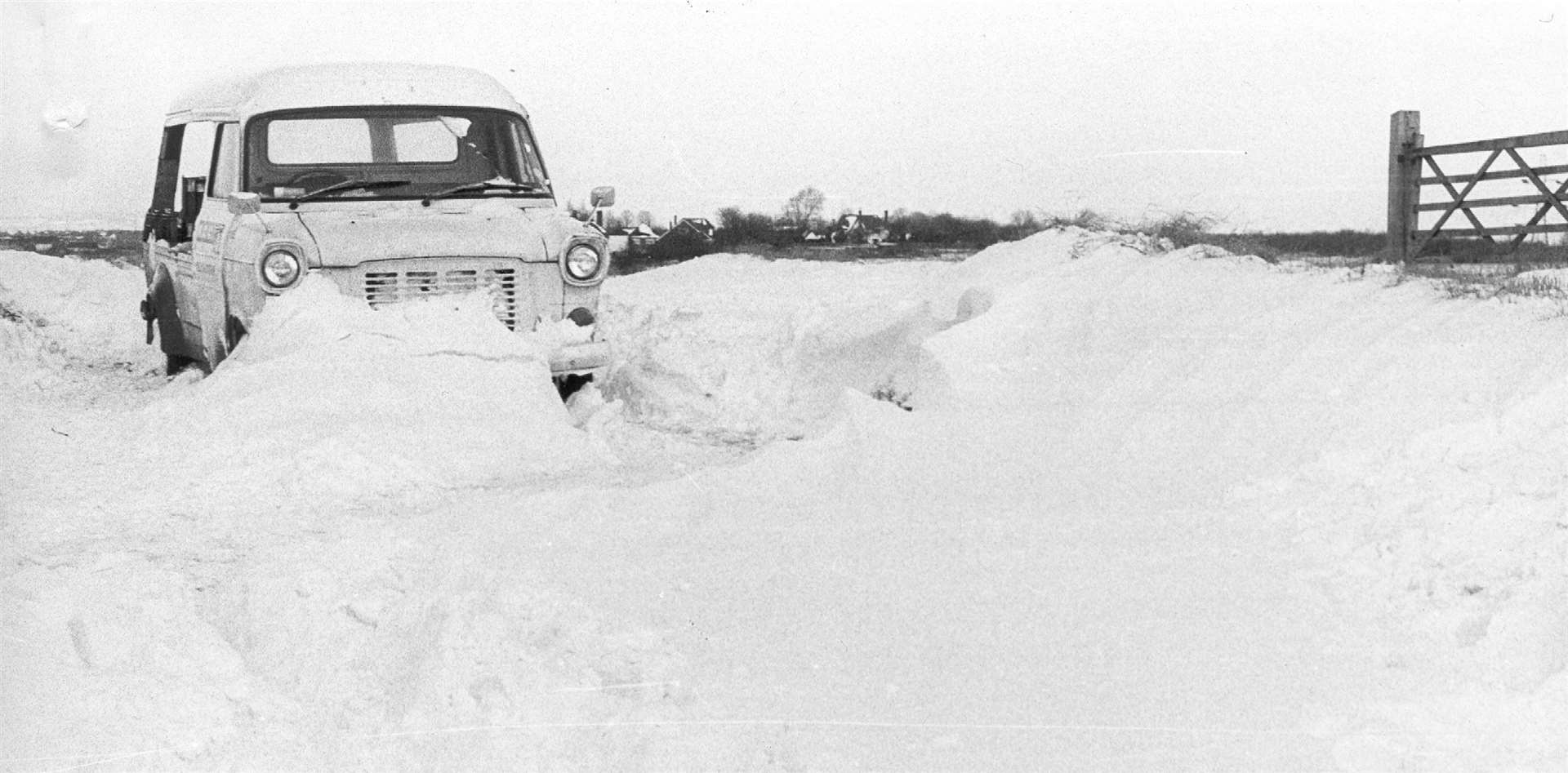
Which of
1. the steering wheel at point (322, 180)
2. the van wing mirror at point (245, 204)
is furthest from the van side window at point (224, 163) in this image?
the van wing mirror at point (245, 204)

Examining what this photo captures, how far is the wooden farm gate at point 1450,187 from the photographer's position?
16125mm

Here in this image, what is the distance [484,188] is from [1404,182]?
11.9 m

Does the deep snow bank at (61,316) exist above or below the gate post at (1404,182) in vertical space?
below

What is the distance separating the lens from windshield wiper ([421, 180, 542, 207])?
949cm

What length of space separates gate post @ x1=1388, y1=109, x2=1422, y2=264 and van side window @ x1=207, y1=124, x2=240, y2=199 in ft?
41.8

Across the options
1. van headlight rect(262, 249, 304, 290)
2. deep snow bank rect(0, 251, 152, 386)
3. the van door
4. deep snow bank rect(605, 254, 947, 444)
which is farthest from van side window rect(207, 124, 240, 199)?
deep snow bank rect(605, 254, 947, 444)

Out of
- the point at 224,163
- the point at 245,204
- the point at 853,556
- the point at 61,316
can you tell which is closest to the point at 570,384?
the point at 245,204

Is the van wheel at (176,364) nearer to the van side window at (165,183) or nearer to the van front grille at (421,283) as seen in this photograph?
the van side window at (165,183)

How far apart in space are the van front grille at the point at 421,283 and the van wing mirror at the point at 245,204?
3.23ft

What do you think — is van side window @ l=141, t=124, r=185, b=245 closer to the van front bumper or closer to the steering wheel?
the steering wheel

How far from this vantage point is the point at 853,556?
5.80 meters

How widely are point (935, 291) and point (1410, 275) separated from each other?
3862 mm

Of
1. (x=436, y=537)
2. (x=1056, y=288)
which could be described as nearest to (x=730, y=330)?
(x=1056, y=288)

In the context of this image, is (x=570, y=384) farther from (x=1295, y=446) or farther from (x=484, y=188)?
(x=1295, y=446)
